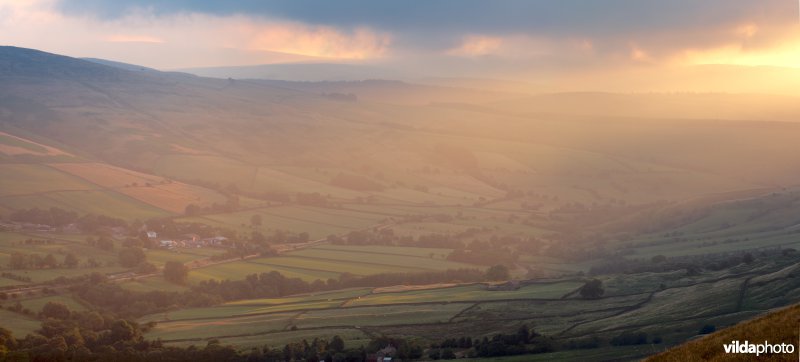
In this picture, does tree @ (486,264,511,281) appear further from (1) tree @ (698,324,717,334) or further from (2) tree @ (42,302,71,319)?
(2) tree @ (42,302,71,319)

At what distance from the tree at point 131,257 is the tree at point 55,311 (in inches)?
780

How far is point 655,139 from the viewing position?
188125 millimetres

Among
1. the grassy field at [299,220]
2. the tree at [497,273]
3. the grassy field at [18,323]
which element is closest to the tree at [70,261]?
the grassy field at [18,323]

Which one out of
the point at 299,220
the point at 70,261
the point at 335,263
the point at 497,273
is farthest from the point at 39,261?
the point at 497,273

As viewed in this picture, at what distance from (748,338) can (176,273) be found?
7129 centimetres

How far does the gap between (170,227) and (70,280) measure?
28.1 metres

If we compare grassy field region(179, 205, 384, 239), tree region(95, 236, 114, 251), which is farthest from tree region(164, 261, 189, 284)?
grassy field region(179, 205, 384, 239)

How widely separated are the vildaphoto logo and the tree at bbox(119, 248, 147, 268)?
3096 inches

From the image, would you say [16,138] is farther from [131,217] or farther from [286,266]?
[286,266]

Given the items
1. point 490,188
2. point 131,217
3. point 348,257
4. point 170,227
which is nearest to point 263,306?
point 348,257

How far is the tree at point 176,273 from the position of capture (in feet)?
278

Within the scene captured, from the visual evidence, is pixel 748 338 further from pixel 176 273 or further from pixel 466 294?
pixel 176 273

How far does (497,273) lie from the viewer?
90625 mm

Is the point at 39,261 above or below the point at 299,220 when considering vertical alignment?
below
